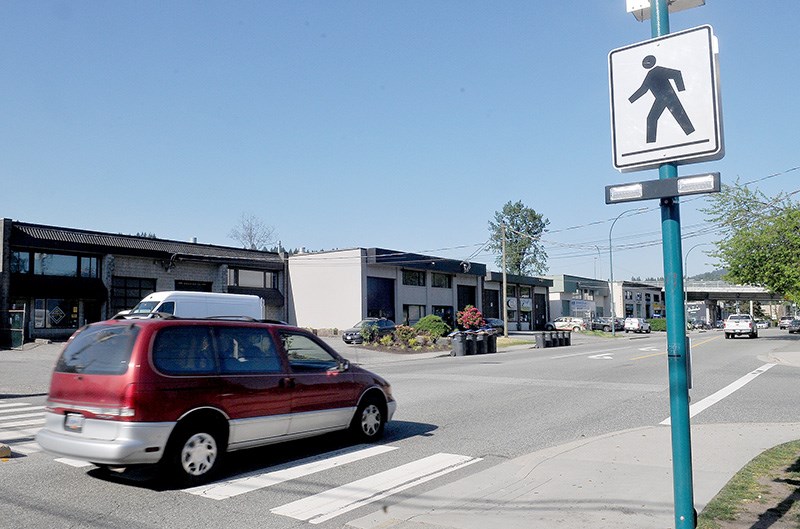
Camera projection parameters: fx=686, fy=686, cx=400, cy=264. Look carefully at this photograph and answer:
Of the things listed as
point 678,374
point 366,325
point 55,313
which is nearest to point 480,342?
point 366,325

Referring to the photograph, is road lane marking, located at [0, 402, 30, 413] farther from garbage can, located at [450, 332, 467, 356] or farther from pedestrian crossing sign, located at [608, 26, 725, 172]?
garbage can, located at [450, 332, 467, 356]

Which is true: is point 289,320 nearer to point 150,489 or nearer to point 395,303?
point 395,303

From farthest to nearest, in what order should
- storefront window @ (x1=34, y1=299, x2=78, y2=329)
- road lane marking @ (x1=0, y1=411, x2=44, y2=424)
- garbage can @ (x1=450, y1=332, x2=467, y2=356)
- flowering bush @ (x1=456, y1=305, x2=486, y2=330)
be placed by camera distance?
1. flowering bush @ (x1=456, y1=305, x2=486, y2=330)
2. storefront window @ (x1=34, y1=299, x2=78, y2=329)
3. garbage can @ (x1=450, y1=332, x2=467, y2=356)
4. road lane marking @ (x1=0, y1=411, x2=44, y2=424)

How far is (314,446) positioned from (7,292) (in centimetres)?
3221

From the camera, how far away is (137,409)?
656 centimetres

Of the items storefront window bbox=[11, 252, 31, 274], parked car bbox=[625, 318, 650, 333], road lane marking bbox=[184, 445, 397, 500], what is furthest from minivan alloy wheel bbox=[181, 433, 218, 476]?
parked car bbox=[625, 318, 650, 333]

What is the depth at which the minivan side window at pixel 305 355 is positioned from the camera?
8453 millimetres

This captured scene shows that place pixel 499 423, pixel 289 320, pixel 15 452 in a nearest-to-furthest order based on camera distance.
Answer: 1. pixel 15 452
2. pixel 499 423
3. pixel 289 320

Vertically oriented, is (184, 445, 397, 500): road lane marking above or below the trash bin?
below

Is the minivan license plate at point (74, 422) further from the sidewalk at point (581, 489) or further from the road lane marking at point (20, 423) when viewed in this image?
the road lane marking at point (20, 423)

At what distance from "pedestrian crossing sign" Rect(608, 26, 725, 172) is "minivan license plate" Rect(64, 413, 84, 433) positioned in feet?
18.7

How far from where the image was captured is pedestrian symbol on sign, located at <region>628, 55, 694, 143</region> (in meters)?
4.02

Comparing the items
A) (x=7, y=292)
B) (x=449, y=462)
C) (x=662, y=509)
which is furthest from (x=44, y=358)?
(x=662, y=509)

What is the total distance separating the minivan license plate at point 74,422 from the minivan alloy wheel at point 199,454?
1050 mm
